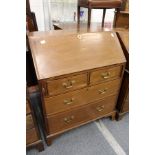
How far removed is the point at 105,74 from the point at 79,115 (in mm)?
473

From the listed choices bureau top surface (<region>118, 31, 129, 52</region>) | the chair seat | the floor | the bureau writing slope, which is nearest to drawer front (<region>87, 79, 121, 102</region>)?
the bureau writing slope

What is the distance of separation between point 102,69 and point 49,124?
666mm

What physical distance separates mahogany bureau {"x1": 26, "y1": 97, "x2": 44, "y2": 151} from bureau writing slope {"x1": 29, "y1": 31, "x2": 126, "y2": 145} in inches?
3.7

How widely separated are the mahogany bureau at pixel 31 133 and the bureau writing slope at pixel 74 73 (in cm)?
9

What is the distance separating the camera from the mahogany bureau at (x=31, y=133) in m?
1.05

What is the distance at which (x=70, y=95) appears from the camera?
1.14 m

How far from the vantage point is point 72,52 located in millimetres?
1092

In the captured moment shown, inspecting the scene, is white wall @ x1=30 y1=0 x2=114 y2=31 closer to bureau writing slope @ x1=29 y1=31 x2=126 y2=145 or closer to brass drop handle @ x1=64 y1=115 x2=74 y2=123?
bureau writing slope @ x1=29 y1=31 x2=126 y2=145

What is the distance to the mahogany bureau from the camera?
3.43 feet

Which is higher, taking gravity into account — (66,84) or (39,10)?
(39,10)

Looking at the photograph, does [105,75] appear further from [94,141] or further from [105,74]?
[94,141]

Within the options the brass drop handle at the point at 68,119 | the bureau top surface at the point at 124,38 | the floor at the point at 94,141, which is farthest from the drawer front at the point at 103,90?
the floor at the point at 94,141

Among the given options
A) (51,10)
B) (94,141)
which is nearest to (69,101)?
(94,141)
